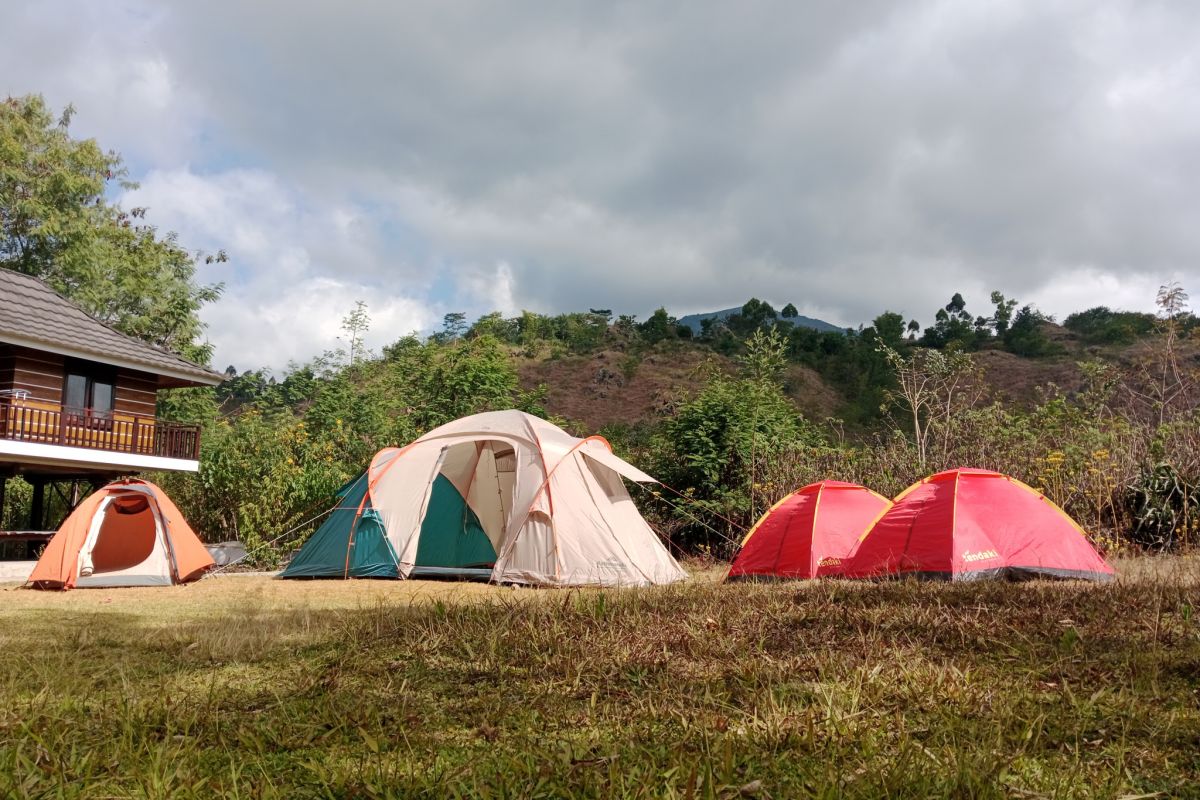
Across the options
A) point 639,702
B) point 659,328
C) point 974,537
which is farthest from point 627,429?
point 639,702

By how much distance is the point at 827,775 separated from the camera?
75.0 inches

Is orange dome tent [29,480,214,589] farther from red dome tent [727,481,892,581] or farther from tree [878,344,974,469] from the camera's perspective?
tree [878,344,974,469]

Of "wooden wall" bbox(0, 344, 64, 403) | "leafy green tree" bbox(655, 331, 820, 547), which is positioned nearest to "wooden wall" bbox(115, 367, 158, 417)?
"wooden wall" bbox(0, 344, 64, 403)

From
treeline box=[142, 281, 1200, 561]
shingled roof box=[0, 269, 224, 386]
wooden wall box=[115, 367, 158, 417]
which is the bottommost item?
treeline box=[142, 281, 1200, 561]

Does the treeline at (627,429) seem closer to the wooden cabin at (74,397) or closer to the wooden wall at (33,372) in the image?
the wooden cabin at (74,397)

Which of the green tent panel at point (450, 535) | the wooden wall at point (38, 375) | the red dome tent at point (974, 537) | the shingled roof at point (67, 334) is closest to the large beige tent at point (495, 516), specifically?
the green tent panel at point (450, 535)

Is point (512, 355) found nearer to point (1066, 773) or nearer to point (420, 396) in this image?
point (420, 396)

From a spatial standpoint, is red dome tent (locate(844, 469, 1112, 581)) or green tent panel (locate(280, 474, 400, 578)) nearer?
red dome tent (locate(844, 469, 1112, 581))

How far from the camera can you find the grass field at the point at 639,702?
1.98 metres

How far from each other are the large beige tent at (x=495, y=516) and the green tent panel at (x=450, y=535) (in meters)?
0.01

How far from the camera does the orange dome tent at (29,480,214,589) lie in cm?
902

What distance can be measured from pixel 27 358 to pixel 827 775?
17384 millimetres

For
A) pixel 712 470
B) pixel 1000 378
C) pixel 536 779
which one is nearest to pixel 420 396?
pixel 712 470

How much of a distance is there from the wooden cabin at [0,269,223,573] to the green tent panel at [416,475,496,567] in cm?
781
